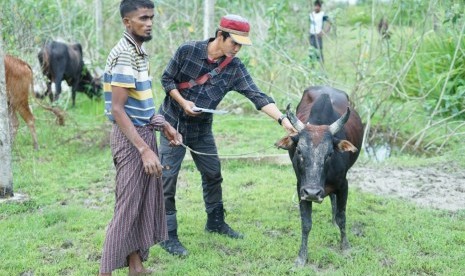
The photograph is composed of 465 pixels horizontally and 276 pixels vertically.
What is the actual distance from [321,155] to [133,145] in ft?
4.42

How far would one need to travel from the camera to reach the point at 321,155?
14.0ft

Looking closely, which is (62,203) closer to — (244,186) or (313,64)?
(244,186)

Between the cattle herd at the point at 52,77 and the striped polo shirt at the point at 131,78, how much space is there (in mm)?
4102

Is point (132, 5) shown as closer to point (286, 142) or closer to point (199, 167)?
point (286, 142)

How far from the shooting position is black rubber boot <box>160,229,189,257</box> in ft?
15.6

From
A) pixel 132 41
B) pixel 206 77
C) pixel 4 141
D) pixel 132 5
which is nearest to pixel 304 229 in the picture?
pixel 206 77

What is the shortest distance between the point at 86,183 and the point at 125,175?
10.5 ft

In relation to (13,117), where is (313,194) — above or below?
above

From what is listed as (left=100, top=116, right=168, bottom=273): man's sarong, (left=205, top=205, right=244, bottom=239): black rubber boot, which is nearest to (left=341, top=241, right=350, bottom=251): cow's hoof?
(left=205, top=205, right=244, bottom=239): black rubber boot

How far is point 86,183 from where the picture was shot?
6.89 metres

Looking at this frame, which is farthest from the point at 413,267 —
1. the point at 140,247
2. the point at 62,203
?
the point at 62,203

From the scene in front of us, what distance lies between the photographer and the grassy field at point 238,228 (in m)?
4.57

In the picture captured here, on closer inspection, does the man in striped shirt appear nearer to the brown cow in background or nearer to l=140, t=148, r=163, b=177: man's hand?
l=140, t=148, r=163, b=177: man's hand

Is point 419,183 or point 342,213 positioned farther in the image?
point 419,183
